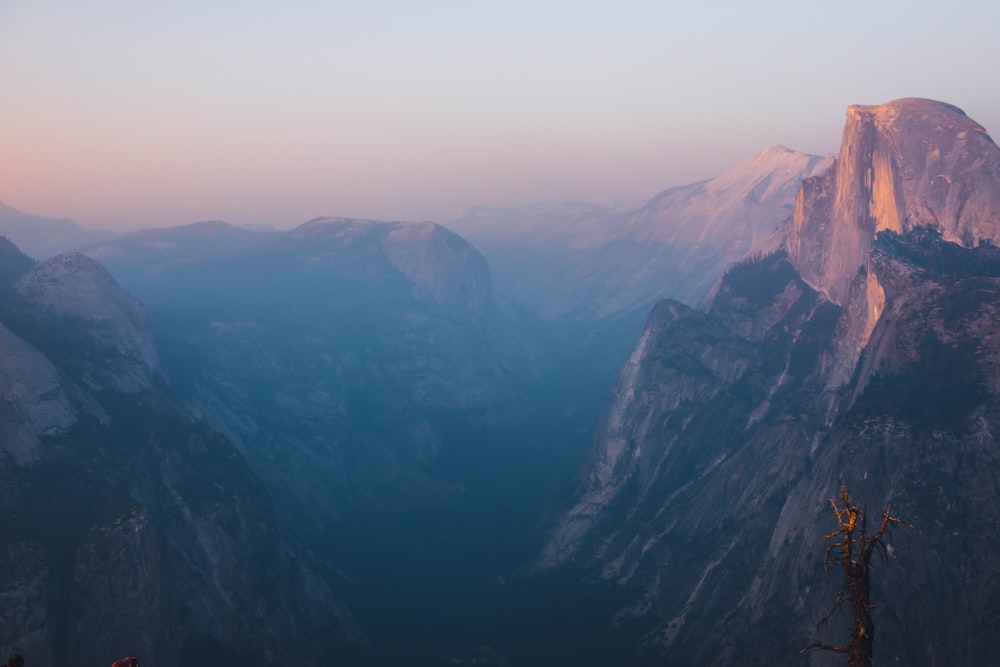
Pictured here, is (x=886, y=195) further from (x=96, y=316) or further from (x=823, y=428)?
(x=96, y=316)

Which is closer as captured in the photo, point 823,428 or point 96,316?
point 823,428

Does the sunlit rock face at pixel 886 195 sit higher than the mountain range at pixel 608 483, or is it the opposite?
the sunlit rock face at pixel 886 195

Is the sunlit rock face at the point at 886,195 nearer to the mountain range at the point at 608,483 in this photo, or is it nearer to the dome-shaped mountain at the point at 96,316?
the mountain range at the point at 608,483

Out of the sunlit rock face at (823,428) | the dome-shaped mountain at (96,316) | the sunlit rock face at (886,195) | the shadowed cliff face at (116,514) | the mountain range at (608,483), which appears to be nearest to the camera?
the sunlit rock face at (823,428)

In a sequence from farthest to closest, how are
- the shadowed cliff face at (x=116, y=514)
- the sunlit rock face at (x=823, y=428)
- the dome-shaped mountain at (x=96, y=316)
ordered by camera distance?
the dome-shaped mountain at (x=96, y=316)
the shadowed cliff face at (x=116, y=514)
the sunlit rock face at (x=823, y=428)

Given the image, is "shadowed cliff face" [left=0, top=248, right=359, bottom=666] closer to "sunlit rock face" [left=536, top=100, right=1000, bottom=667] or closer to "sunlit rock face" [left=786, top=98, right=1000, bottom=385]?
"sunlit rock face" [left=536, top=100, right=1000, bottom=667]

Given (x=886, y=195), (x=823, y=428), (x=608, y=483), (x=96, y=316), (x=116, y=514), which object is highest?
(x=886, y=195)

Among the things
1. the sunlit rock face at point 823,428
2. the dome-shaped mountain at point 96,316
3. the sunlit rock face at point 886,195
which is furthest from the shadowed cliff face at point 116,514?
the sunlit rock face at point 886,195

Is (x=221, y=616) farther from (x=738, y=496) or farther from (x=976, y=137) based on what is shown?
(x=976, y=137)

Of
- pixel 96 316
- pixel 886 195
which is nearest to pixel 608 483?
pixel 886 195

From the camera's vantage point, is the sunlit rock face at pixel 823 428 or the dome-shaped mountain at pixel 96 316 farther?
the dome-shaped mountain at pixel 96 316
